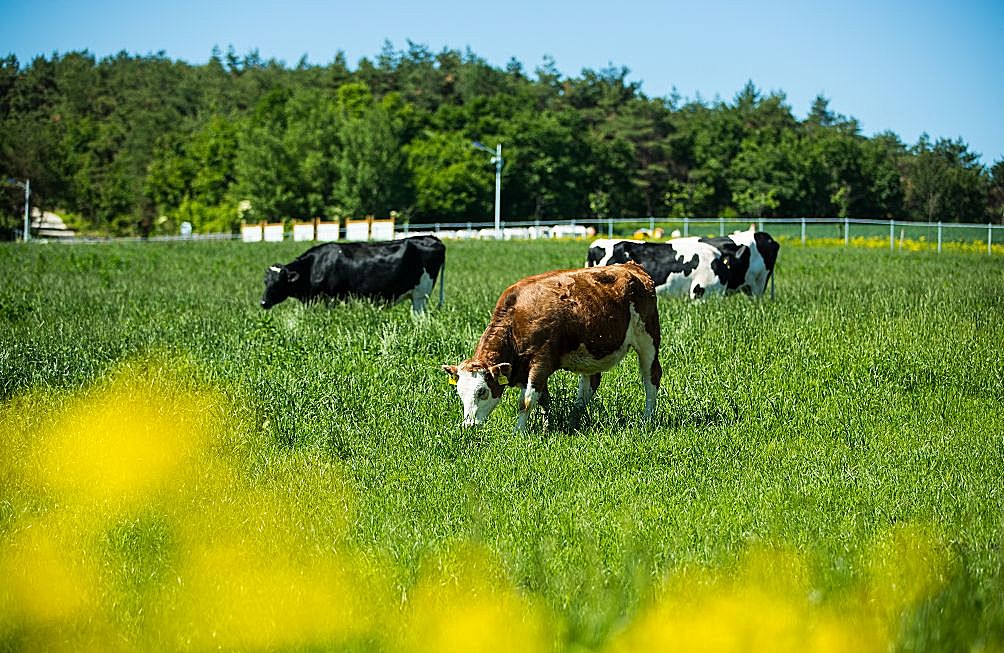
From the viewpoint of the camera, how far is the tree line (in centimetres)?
7831

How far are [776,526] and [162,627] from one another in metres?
3.19

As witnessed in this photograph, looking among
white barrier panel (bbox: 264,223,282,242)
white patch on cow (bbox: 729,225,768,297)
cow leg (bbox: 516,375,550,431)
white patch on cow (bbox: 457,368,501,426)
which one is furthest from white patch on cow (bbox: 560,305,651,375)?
white barrier panel (bbox: 264,223,282,242)

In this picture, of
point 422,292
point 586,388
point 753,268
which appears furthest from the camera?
point 753,268

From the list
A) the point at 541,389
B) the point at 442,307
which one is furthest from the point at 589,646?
the point at 442,307

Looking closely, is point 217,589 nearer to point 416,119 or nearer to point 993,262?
point 993,262

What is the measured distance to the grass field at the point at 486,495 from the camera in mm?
4191

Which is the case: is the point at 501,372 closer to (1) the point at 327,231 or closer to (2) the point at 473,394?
(2) the point at 473,394

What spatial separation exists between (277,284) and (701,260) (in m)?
7.14

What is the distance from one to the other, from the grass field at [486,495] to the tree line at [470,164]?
65.0 meters

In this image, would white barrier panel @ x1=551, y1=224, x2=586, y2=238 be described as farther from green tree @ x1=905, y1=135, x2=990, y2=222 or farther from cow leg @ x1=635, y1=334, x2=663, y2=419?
cow leg @ x1=635, y1=334, x2=663, y2=419

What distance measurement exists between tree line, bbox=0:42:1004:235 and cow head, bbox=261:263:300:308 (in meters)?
58.6

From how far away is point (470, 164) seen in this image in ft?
263

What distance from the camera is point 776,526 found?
5.52m

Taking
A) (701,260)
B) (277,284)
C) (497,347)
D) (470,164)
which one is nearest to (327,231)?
(470,164)
